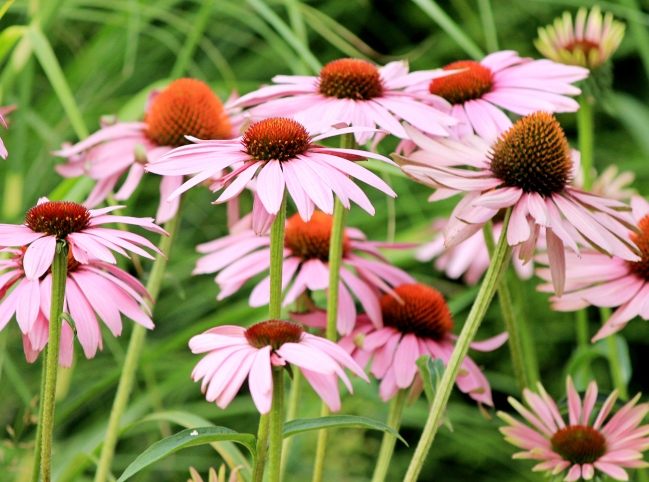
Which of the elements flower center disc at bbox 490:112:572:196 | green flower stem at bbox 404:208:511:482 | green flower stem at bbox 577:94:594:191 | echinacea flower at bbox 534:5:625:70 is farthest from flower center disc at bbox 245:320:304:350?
echinacea flower at bbox 534:5:625:70

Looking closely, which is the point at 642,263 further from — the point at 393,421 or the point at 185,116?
the point at 185,116

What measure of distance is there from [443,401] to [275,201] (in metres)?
0.18

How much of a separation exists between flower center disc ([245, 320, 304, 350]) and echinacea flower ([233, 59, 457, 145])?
0.19m

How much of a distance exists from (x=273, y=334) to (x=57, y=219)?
162 mm

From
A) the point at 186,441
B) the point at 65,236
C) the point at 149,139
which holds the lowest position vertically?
the point at 186,441

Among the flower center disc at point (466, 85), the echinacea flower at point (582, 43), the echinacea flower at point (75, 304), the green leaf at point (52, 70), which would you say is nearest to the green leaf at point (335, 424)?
the echinacea flower at point (75, 304)

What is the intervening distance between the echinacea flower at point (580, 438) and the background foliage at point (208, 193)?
140 millimetres

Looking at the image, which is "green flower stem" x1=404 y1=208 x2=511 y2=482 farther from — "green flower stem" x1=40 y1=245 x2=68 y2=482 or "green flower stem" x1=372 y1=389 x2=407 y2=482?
"green flower stem" x1=40 y1=245 x2=68 y2=482

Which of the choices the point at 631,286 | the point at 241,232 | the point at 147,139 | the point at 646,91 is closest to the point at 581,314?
Result: the point at 631,286

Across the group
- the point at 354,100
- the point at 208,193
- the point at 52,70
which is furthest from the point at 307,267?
the point at 208,193

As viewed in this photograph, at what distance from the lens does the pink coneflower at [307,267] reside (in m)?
0.73

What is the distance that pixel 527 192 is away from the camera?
1.97 feet

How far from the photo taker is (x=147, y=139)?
2.75 feet

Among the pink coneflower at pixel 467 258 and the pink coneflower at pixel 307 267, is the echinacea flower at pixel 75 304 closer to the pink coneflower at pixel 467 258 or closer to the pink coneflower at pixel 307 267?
the pink coneflower at pixel 307 267
